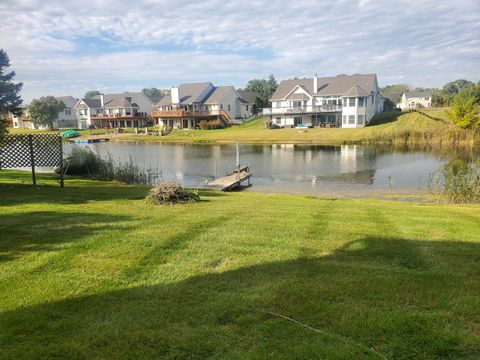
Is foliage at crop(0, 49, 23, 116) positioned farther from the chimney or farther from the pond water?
the chimney

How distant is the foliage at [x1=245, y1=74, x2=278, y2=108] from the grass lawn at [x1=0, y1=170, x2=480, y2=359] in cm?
8126

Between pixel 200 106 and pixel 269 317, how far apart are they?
79.6 m

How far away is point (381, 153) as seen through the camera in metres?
42.4

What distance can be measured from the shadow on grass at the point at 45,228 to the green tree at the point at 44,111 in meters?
87.4

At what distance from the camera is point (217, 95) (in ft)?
268

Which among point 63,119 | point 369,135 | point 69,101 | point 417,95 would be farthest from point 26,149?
point 417,95

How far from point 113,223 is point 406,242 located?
241 inches

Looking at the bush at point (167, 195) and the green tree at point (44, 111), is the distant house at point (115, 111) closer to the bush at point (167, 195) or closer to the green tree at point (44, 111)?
the green tree at point (44, 111)

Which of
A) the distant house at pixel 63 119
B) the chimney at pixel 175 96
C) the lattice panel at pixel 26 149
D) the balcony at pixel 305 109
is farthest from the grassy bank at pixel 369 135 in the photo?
the lattice panel at pixel 26 149

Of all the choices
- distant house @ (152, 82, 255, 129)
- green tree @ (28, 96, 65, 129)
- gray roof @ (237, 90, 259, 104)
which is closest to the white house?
distant house @ (152, 82, 255, 129)

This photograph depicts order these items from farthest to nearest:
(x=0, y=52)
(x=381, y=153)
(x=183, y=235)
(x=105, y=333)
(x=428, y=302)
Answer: (x=381, y=153), (x=0, y=52), (x=183, y=235), (x=428, y=302), (x=105, y=333)

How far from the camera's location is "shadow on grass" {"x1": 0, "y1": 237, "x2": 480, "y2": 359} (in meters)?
3.94

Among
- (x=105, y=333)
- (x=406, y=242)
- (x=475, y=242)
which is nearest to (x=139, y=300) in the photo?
(x=105, y=333)

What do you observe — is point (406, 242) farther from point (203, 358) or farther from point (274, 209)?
point (203, 358)
